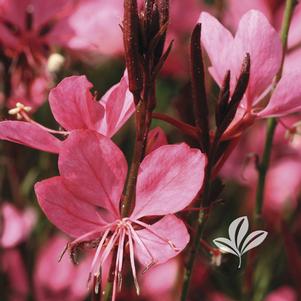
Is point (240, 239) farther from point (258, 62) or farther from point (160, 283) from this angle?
point (160, 283)

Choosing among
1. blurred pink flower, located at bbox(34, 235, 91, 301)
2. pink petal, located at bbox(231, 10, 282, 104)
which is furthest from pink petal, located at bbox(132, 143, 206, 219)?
blurred pink flower, located at bbox(34, 235, 91, 301)

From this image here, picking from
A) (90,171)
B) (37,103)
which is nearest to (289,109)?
(90,171)

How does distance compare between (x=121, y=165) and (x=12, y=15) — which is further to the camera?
(x=12, y=15)

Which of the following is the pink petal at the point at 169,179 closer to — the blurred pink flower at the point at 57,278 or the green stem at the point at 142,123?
the green stem at the point at 142,123

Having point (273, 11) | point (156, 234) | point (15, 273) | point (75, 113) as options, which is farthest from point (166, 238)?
point (273, 11)

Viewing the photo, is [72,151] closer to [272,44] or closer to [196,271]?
[272,44]

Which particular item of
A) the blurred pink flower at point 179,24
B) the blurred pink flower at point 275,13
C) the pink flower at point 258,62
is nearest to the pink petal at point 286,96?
the pink flower at point 258,62

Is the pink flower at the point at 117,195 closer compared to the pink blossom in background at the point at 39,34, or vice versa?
the pink flower at the point at 117,195
